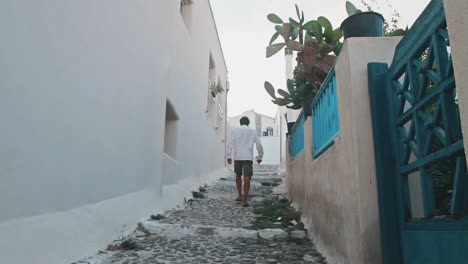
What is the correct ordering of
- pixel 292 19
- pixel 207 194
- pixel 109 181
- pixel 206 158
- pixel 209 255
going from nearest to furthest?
pixel 209 255, pixel 109 181, pixel 292 19, pixel 207 194, pixel 206 158

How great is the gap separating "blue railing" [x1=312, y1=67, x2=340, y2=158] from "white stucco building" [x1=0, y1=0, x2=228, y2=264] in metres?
2.01

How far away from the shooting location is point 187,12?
758 cm

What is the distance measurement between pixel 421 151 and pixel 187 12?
684cm

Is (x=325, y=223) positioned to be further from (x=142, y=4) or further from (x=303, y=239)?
→ (x=142, y=4)

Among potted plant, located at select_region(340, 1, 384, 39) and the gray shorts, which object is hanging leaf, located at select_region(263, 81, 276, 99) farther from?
potted plant, located at select_region(340, 1, 384, 39)

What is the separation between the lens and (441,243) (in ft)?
4.69

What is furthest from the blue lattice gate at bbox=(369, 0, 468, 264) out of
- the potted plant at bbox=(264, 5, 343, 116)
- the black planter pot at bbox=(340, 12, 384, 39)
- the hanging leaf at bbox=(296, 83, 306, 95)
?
the hanging leaf at bbox=(296, 83, 306, 95)

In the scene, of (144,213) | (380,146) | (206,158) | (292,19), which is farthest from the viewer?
(206,158)

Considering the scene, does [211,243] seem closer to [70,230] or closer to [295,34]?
[70,230]

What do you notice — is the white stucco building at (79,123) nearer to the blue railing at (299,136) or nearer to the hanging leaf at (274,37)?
the hanging leaf at (274,37)

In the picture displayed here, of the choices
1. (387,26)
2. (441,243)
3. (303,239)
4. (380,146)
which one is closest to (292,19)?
(387,26)

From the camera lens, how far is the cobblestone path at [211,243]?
2877 millimetres

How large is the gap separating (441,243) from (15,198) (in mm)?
2261

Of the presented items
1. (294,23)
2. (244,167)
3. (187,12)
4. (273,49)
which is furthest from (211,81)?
(294,23)
